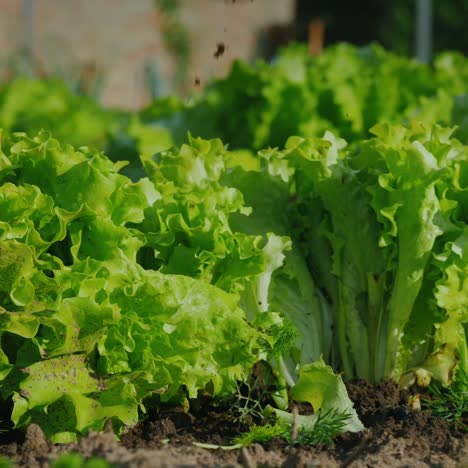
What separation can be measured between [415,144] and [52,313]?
135cm

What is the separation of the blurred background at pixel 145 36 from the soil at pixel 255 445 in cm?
717

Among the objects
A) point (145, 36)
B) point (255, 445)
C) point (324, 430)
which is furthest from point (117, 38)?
point (255, 445)

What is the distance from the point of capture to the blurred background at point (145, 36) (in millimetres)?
12383

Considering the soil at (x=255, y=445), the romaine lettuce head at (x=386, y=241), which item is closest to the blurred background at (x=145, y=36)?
the romaine lettuce head at (x=386, y=241)

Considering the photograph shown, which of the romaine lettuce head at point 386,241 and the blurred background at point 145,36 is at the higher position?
the romaine lettuce head at point 386,241

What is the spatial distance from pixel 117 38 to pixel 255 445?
12.8 meters

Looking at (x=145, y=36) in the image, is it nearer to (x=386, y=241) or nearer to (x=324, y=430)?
(x=386, y=241)

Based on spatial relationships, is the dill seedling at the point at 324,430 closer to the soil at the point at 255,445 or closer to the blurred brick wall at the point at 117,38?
the soil at the point at 255,445

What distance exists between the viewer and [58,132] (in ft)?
18.0

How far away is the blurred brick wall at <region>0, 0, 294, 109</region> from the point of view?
534 inches

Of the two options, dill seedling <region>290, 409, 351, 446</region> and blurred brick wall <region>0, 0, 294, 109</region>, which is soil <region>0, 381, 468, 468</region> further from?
blurred brick wall <region>0, 0, 294, 109</region>

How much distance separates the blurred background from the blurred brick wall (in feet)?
0.05

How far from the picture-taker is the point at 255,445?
8.63 feet

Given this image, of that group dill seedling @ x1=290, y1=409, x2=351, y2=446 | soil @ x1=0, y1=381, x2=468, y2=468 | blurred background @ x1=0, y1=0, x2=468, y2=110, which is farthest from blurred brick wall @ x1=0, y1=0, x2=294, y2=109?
dill seedling @ x1=290, y1=409, x2=351, y2=446
